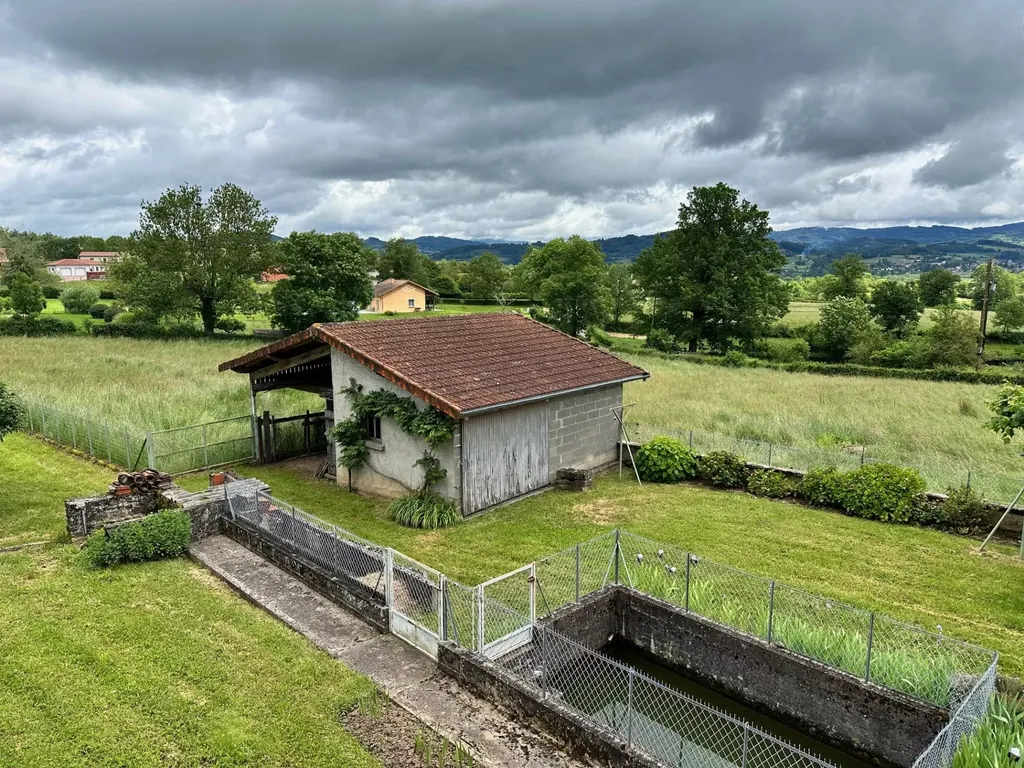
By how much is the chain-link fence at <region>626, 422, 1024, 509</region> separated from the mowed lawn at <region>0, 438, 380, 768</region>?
13.2 metres

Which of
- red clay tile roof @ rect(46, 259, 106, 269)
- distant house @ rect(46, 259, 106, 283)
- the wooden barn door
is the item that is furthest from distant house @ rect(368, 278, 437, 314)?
red clay tile roof @ rect(46, 259, 106, 269)

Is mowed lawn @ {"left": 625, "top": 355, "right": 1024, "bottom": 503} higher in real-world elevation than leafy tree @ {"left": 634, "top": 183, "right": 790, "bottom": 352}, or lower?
lower

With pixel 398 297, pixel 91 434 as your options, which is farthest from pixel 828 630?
pixel 398 297

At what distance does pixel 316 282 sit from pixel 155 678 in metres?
46.4

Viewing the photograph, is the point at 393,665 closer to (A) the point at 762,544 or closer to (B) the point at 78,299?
(A) the point at 762,544

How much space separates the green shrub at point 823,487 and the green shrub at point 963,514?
6.67ft

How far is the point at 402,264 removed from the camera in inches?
4193

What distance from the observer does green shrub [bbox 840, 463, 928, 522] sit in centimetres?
1464

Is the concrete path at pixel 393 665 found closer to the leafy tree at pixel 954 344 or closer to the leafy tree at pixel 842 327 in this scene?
Result: the leafy tree at pixel 954 344

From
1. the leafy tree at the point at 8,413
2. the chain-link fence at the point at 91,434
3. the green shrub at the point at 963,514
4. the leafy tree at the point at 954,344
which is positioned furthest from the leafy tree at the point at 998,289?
the leafy tree at the point at 8,413

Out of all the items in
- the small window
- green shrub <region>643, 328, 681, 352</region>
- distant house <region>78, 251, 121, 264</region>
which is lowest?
green shrub <region>643, 328, 681, 352</region>

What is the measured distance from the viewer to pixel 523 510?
15422mm

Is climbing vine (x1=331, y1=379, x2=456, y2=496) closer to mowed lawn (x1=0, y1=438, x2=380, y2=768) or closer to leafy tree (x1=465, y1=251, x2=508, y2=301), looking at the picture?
mowed lawn (x1=0, y1=438, x2=380, y2=768)

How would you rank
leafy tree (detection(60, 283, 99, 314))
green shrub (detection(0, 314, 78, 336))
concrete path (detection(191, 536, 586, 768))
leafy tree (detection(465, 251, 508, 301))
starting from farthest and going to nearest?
1. leafy tree (detection(465, 251, 508, 301))
2. leafy tree (detection(60, 283, 99, 314))
3. green shrub (detection(0, 314, 78, 336))
4. concrete path (detection(191, 536, 586, 768))
